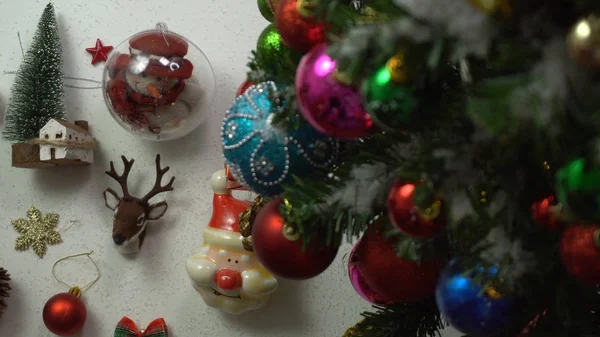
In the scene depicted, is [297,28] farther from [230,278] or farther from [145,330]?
[145,330]

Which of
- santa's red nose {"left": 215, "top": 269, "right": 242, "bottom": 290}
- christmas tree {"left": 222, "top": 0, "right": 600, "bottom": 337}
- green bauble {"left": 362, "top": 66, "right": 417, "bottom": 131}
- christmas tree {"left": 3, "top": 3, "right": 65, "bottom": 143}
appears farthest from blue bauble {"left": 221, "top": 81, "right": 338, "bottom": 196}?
christmas tree {"left": 3, "top": 3, "right": 65, "bottom": 143}

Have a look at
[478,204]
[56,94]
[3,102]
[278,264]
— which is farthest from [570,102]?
[3,102]

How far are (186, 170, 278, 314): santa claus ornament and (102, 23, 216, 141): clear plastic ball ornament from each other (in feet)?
0.41

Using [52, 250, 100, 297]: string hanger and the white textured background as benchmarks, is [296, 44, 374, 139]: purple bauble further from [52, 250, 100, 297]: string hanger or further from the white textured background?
[52, 250, 100, 297]: string hanger

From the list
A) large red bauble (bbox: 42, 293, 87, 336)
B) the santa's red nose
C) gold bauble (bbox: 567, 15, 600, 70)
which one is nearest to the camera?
gold bauble (bbox: 567, 15, 600, 70)

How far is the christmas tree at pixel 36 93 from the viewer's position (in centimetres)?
103

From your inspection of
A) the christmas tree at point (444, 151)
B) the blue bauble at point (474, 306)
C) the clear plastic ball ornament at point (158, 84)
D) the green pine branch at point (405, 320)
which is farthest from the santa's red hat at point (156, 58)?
the blue bauble at point (474, 306)

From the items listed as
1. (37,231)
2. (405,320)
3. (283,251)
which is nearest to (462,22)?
(283,251)

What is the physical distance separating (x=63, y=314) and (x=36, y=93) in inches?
15.9

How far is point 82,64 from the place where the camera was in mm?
1133

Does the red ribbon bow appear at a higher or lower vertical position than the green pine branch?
lower

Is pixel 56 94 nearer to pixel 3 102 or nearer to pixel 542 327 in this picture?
pixel 3 102

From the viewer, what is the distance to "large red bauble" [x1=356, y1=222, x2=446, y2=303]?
0.48 metres

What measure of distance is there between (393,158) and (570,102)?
6.2 inches
